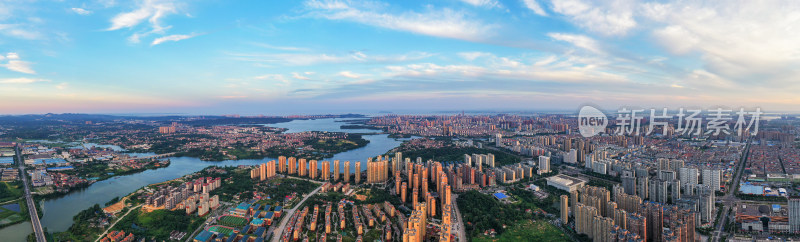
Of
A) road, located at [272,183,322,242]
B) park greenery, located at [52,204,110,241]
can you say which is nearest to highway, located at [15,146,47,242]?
park greenery, located at [52,204,110,241]

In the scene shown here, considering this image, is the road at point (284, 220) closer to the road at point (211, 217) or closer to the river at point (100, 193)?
the road at point (211, 217)

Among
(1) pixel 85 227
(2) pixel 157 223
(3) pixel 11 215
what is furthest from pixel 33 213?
(2) pixel 157 223

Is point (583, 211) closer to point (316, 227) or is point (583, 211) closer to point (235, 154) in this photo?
point (316, 227)

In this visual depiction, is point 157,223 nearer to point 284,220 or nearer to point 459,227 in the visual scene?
point 284,220

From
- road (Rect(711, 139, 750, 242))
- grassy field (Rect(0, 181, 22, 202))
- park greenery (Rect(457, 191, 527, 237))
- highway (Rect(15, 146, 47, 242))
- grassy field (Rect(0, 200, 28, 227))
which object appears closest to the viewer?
road (Rect(711, 139, 750, 242))

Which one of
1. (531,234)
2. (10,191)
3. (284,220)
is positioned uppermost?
(10,191)

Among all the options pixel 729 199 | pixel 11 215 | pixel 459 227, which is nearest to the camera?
pixel 459 227

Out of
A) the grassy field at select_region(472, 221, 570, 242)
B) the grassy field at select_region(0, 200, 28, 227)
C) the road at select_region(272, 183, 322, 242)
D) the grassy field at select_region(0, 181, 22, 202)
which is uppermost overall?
the grassy field at select_region(0, 181, 22, 202)

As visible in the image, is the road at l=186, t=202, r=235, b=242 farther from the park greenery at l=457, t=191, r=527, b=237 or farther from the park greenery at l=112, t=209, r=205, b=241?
the park greenery at l=457, t=191, r=527, b=237

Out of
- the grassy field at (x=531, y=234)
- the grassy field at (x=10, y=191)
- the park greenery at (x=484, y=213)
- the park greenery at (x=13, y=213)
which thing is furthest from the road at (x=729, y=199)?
the grassy field at (x=10, y=191)
